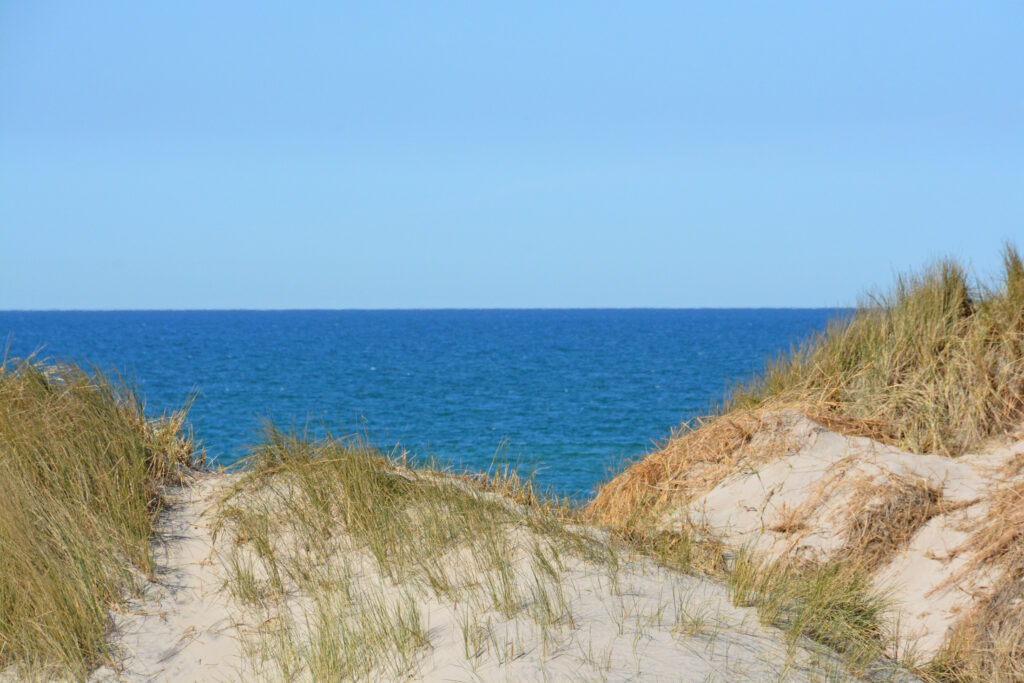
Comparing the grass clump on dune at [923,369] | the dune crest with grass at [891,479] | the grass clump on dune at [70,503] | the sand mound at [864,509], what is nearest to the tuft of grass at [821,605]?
the dune crest with grass at [891,479]

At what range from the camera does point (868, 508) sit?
7.11 metres

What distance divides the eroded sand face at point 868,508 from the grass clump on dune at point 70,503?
399cm

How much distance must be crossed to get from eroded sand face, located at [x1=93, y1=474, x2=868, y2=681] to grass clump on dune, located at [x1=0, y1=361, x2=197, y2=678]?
8.8 inches

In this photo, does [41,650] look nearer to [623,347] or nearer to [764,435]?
[764,435]

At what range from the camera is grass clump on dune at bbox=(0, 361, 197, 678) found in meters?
5.32

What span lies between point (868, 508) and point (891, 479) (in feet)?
1.27

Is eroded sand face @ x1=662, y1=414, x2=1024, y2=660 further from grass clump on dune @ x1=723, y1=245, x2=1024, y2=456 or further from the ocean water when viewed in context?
the ocean water

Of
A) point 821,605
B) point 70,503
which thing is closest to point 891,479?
point 821,605

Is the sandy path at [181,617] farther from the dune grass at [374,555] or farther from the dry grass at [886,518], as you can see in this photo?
the dry grass at [886,518]


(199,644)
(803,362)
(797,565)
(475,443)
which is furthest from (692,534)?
(475,443)

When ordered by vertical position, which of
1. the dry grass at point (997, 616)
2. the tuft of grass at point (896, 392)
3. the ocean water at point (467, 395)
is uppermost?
the tuft of grass at point (896, 392)

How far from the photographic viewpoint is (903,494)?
23.4ft

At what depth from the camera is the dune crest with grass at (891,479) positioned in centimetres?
612

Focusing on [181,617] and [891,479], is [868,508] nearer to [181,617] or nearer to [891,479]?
[891,479]
